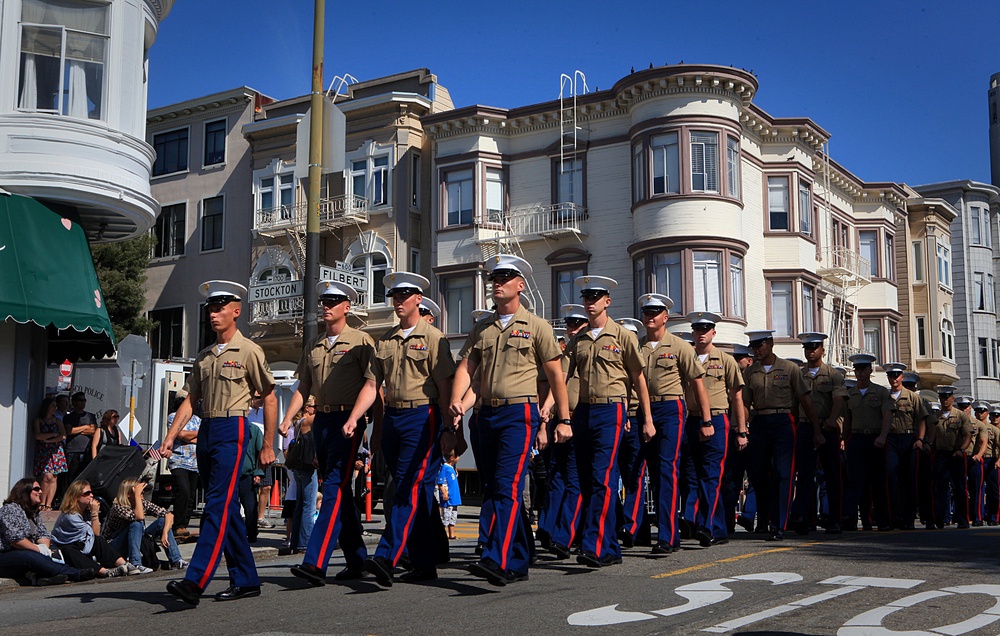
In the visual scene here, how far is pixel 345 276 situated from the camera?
1304 inches

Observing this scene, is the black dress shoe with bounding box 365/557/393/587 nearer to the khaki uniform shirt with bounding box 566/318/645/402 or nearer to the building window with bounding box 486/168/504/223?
the khaki uniform shirt with bounding box 566/318/645/402

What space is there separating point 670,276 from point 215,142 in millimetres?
17552

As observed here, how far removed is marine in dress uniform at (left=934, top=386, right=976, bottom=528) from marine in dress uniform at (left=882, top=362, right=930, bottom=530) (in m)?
1.96

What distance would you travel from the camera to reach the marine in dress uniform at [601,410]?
360 inches

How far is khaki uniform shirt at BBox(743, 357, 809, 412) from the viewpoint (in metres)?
12.8

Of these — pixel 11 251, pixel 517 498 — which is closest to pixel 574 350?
pixel 517 498

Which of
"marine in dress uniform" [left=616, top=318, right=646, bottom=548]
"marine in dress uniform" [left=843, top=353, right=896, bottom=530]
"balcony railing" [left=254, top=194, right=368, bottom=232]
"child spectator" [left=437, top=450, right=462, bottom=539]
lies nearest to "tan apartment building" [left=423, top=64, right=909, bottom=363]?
"balcony railing" [left=254, top=194, right=368, bottom=232]

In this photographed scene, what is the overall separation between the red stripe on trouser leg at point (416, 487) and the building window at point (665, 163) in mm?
26048

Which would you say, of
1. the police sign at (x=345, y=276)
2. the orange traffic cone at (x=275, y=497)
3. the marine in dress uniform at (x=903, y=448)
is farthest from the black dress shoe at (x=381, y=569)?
the police sign at (x=345, y=276)

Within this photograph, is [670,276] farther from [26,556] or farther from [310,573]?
[310,573]

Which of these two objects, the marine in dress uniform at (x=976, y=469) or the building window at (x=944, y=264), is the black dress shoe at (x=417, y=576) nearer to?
the marine in dress uniform at (x=976, y=469)

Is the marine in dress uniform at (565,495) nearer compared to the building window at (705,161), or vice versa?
the marine in dress uniform at (565,495)

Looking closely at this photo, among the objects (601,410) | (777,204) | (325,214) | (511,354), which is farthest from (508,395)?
(325,214)

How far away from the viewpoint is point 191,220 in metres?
41.5
